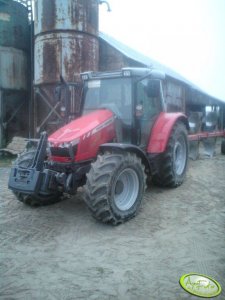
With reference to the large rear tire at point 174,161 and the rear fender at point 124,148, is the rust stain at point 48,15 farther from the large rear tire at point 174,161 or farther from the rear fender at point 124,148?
the rear fender at point 124,148

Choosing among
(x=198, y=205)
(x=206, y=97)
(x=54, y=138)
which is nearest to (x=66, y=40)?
(x=54, y=138)

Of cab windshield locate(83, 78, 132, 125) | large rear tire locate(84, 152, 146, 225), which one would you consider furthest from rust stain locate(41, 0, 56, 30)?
large rear tire locate(84, 152, 146, 225)

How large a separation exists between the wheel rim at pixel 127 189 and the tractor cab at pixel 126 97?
0.76 metres

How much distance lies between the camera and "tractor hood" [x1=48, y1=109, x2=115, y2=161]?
4449 mm

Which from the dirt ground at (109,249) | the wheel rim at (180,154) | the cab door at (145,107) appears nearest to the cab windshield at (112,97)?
the cab door at (145,107)

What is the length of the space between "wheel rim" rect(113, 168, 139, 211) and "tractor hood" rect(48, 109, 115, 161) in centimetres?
58

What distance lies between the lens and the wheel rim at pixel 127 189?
15.1ft

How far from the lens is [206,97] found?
20.4m

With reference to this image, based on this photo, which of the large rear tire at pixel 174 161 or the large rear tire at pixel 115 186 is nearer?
the large rear tire at pixel 115 186

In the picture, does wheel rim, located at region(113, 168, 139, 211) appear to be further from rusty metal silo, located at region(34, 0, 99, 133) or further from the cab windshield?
rusty metal silo, located at region(34, 0, 99, 133)

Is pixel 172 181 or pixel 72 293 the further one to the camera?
pixel 172 181

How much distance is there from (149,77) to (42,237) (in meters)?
3.21

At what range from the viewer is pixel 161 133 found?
5.59 metres

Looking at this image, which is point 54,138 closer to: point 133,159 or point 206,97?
point 133,159
